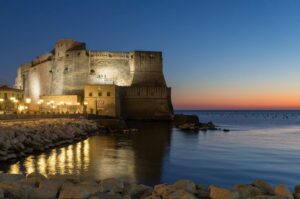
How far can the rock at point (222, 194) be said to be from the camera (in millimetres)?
4771

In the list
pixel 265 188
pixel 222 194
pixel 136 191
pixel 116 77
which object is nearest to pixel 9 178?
pixel 136 191

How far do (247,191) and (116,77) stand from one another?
37.8 metres

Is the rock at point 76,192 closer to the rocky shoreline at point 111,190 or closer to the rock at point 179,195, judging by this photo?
the rocky shoreline at point 111,190

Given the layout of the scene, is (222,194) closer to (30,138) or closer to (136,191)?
(136,191)

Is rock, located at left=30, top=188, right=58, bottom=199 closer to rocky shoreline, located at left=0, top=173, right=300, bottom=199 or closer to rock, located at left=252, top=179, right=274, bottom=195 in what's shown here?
rocky shoreline, located at left=0, top=173, right=300, bottom=199

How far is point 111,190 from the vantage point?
5203 mm

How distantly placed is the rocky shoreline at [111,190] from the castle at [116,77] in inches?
1253

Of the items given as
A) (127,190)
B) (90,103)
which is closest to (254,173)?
(127,190)

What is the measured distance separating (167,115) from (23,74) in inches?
940

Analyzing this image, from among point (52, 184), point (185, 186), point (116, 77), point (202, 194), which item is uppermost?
point (116, 77)

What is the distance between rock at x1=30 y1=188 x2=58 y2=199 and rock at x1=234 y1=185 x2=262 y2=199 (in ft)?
8.49

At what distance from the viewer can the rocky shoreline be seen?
477 cm

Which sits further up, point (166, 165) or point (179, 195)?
point (179, 195)

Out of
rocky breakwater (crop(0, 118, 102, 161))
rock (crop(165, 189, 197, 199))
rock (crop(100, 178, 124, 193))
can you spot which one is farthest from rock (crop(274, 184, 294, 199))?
rocky breakwater (crop(0, 118, 102, 161))
